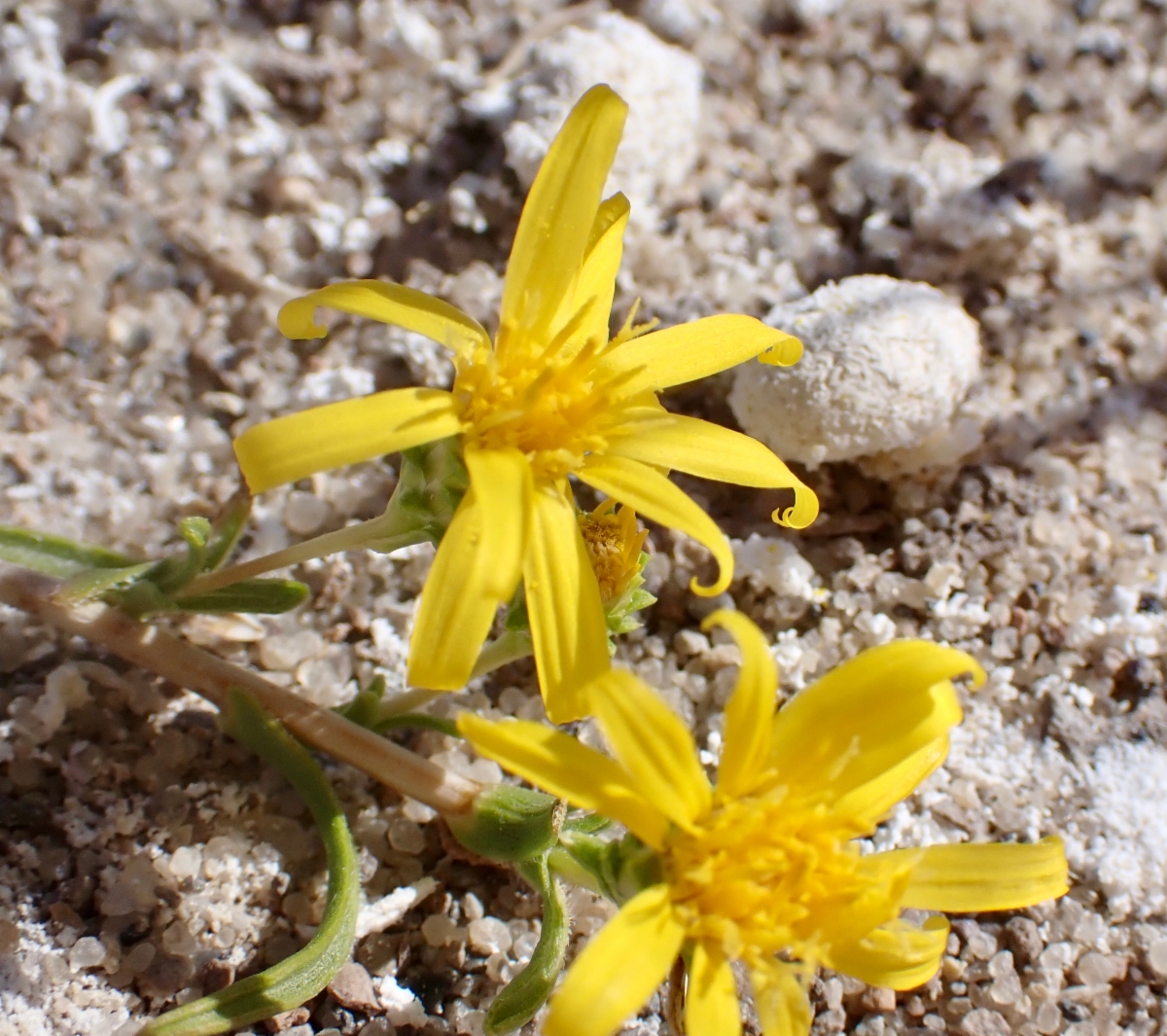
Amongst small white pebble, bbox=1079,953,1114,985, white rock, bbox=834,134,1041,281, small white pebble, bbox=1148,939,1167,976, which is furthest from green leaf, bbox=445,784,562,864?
white rock, bbox=834,134,1041,281

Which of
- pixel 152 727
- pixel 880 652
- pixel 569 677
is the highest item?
pixel 880 652

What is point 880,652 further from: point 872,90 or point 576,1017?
point 872,90

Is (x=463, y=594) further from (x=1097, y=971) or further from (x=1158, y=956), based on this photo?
(x=1158, y=956)

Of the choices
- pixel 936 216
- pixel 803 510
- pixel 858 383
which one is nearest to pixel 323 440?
pixel 803 510

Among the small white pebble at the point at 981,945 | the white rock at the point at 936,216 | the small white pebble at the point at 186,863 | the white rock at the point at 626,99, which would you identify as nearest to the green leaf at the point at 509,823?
the small white pebble at the point at 186,863

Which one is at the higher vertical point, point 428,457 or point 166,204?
point 428,457

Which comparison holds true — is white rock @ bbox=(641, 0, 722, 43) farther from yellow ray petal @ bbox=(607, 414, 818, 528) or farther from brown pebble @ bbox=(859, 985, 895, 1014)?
brown pebble @ bbox=(859, 985, 895, 1014)

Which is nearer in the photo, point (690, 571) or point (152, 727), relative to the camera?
point (152, 727)

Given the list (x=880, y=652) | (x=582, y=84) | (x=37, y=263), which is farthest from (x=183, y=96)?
(x=880, y=652)
